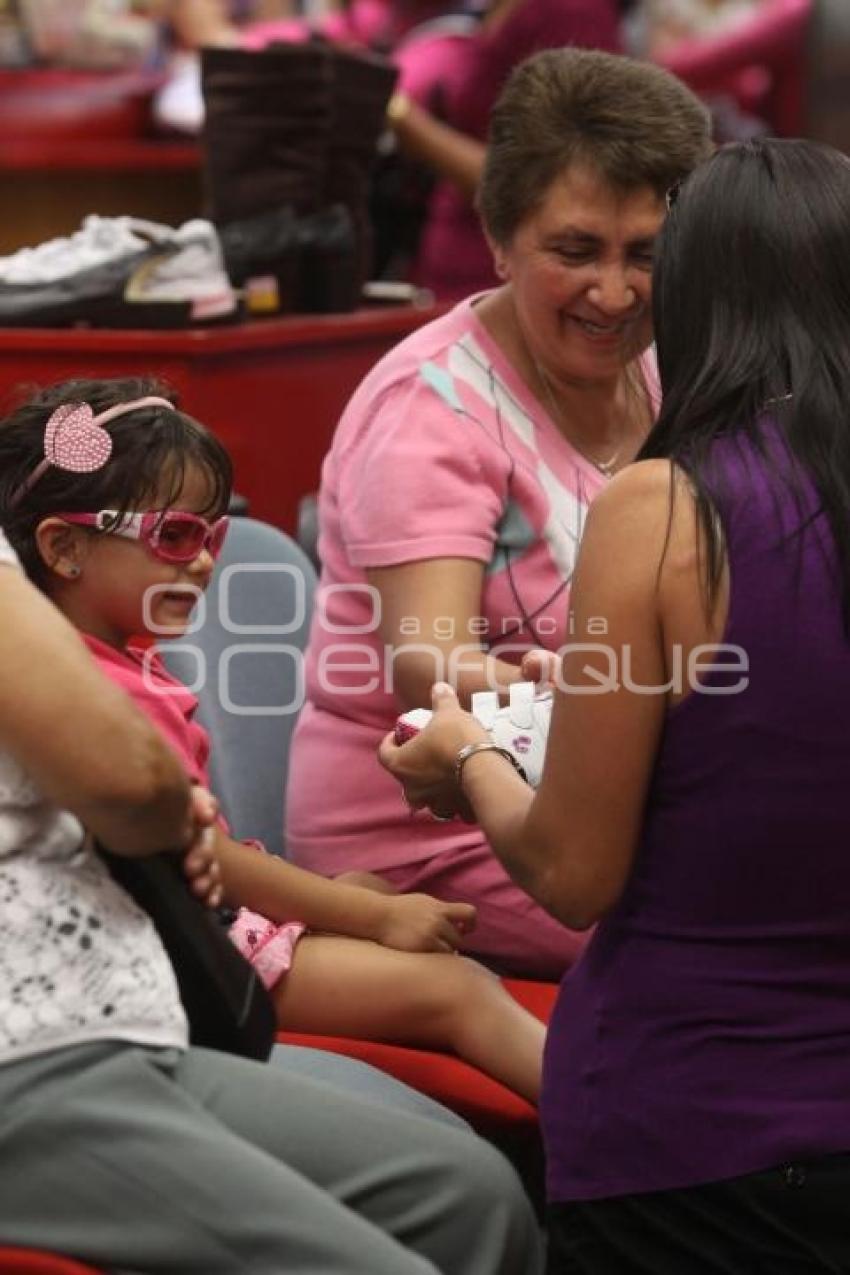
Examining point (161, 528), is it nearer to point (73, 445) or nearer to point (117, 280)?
point (73, 445)

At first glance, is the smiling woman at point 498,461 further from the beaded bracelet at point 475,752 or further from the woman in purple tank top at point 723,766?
the woman in purple tank top at point 723,766

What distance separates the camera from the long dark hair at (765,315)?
166 cm

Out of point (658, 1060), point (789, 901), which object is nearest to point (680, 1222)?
point (658, 1060)

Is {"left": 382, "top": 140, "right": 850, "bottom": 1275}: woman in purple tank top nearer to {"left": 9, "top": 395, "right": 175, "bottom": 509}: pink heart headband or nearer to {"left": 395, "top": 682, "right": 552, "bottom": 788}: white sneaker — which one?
{"left": 395, "top": 682, "right": 552, "bottom": 788}: white sneaker

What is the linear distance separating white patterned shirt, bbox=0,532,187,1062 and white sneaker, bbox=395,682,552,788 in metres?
0.44

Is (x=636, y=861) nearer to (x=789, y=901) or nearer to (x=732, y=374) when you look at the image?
(x=789, y=901)

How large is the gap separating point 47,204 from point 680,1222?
5.08m

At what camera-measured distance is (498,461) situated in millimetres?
2414

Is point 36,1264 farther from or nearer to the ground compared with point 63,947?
nearer to the ground

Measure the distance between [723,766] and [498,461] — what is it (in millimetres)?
826

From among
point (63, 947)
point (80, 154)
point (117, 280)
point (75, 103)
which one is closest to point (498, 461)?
point (63, 947)

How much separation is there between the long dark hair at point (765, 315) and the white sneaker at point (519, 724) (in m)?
0.33

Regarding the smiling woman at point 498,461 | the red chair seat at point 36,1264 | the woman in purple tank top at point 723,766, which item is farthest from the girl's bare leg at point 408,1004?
the red chair seat at point 36,1264

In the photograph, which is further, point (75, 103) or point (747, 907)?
point (75, 103)
